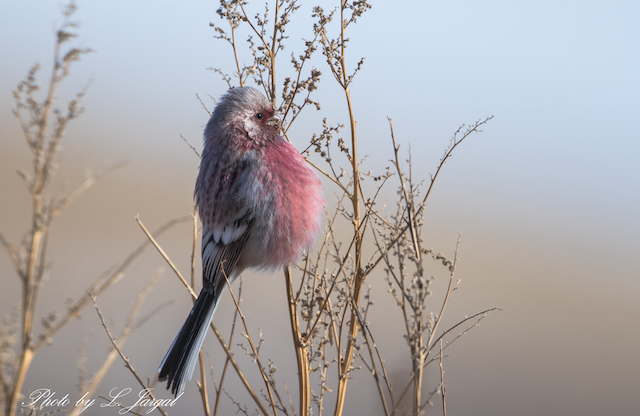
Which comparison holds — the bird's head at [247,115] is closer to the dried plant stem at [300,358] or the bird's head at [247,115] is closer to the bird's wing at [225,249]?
the bird's wing at [225,249]

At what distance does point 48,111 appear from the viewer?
108 cm

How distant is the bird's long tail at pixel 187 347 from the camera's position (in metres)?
1.83

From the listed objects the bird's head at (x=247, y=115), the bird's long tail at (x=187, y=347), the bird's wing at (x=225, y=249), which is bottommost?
the bird's long tail at (x=187, y=347)

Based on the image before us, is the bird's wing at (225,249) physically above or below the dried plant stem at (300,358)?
above

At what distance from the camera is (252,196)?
2.11 metres

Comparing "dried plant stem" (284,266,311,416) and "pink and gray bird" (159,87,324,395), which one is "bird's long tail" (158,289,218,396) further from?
"dried plant stem" (284,266,311,416)

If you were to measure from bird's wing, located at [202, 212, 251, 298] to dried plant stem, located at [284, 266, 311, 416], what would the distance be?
0.38 meters

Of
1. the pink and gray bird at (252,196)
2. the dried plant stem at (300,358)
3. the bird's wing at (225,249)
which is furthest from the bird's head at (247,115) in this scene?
the dried plant stem at (300,358)

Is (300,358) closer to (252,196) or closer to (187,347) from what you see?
(187,347)

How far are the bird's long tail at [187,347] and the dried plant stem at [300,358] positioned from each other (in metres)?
0.38

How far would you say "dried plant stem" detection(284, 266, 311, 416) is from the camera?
1.72 meters

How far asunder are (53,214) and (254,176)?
3.63 ft

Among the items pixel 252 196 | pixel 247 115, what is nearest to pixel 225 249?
pixel 252 196

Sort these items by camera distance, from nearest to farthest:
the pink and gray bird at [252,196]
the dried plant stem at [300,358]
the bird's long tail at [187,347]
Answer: the dried plant stem at [300,358], the bird's long tail at [187,347], the pink and gray bird at [252,196]
